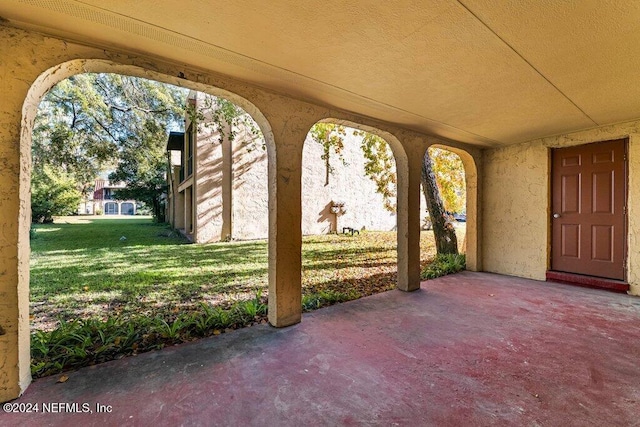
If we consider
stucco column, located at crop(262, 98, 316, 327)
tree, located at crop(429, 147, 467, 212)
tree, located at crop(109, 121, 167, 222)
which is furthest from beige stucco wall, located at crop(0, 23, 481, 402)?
tree, located at crop(109, 121, 167, 222)

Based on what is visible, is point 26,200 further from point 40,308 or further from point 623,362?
point 623,362

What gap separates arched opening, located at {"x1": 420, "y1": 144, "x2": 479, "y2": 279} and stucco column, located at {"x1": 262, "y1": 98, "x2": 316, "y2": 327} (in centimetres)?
296

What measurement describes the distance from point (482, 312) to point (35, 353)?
4328 millimetres

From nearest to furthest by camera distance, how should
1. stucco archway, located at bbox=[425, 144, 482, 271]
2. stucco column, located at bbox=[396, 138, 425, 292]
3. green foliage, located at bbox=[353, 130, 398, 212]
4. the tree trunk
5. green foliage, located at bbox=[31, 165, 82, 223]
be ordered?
stucco column, located at bbox=[396, 138, 425, 292], stucco archway, located at bbox=[425, 144, 482, 271], the tree trunk, green foliage, located at bbox=[353, 130, 398, 212], green foliage, located at bbox=[31, 165, 82, 223]

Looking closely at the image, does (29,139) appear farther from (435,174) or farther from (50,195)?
(50,195)

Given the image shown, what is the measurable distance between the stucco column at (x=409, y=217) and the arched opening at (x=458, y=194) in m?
0.97

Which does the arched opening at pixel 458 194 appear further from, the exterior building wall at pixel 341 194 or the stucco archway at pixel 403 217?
the exterior building wall at pixel 341 194

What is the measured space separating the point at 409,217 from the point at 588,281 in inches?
113

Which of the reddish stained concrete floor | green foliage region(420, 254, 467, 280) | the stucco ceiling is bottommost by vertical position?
the reddish stained concrete floor

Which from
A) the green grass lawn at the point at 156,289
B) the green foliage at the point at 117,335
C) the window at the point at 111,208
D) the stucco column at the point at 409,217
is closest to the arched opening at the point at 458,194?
the green grass lawn at the point at 156,289

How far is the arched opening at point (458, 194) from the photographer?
5.38m

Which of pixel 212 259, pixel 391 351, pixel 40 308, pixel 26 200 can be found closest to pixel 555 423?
pixel 391 351

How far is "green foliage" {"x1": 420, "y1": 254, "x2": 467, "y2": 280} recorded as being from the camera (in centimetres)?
Result: 496

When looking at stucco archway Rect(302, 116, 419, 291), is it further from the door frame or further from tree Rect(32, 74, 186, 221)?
tree Rect(32, 74, 186, 221)
